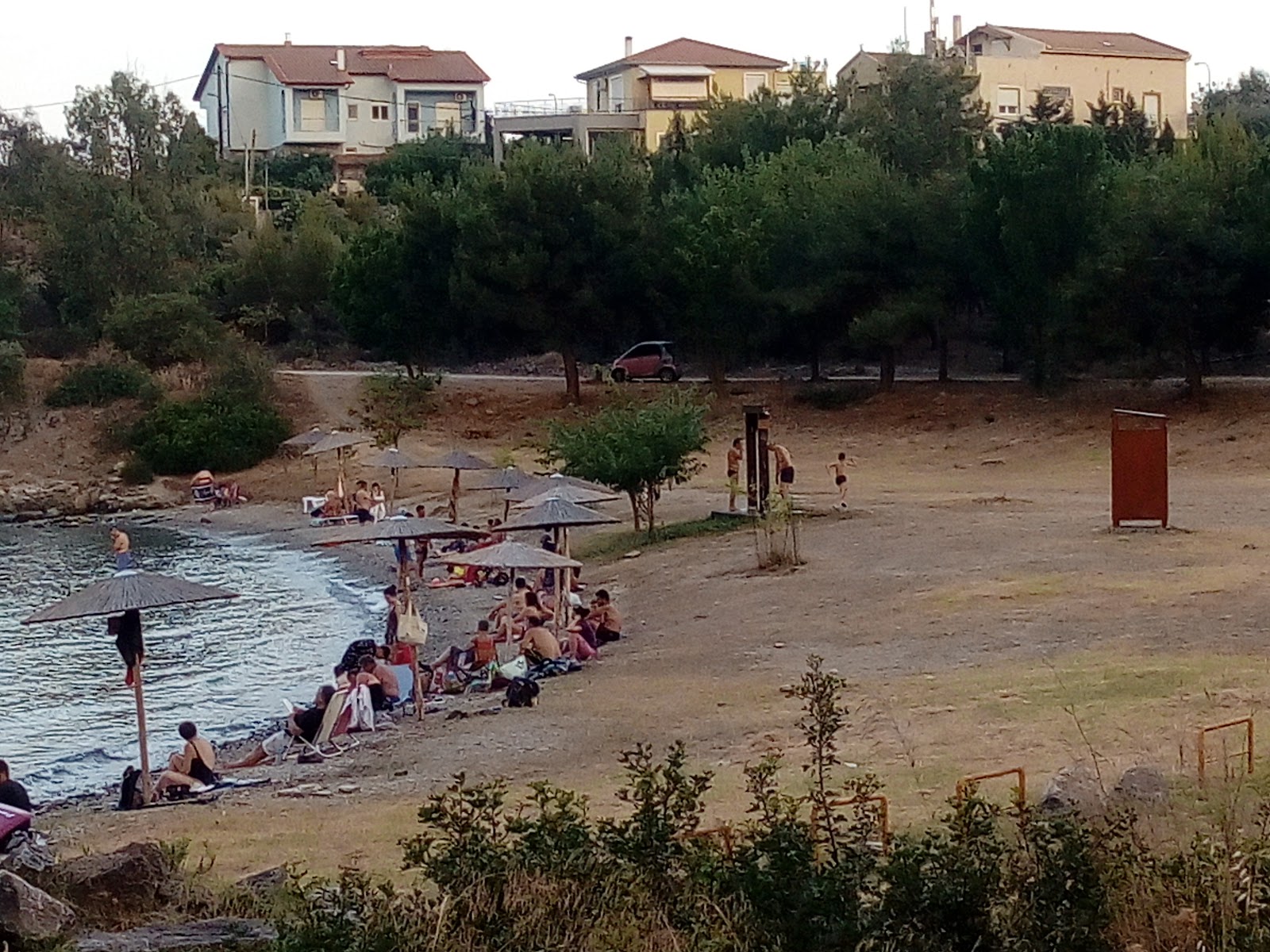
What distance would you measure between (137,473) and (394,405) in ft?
28.6

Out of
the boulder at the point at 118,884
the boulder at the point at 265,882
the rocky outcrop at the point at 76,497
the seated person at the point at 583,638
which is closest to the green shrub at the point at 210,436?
the rocky outcrop at the point at 76,497

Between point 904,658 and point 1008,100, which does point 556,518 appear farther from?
point 1008,100

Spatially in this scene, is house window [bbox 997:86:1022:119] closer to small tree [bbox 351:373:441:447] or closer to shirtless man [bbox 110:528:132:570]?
small tree [bbox 351:373:441:447]

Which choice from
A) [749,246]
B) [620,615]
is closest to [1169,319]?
[749,246]

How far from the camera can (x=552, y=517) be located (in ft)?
75.5

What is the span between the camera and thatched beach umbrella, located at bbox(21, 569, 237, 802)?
1502cm

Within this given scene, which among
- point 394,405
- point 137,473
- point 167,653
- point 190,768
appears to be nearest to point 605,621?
point 190,768

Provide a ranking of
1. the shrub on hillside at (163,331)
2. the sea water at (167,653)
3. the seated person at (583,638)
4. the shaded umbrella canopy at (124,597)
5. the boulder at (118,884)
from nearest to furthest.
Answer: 1. the boulder at (118,884)
2. the shaded umbrella canopy at (124,597)
3. the sea water at (167,653)
4. the seated person at (583,638)
5. the shrub on hillside at (163,331)

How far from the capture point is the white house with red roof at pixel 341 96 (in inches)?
3642

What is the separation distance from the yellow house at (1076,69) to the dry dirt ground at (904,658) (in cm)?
4764

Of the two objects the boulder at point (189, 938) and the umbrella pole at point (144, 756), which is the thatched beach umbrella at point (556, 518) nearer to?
the umbrella pole at point (144, 756)

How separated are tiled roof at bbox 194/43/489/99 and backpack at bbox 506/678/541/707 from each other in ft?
258

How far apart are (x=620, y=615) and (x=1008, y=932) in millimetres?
16729

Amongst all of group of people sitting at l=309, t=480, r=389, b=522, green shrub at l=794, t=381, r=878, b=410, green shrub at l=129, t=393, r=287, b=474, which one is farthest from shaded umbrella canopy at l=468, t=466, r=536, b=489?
green shrub at l=129, t=393, r=287, b=474
